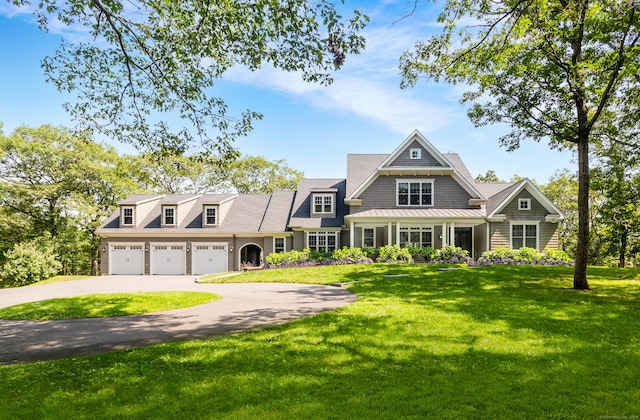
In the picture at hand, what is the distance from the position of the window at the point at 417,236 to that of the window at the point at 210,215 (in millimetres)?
14283

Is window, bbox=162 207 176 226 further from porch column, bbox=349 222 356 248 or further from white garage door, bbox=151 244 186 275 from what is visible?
porch column, bbox=349 222 356 248

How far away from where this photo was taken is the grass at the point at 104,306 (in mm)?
10336

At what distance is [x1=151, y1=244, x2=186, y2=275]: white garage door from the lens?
2712 centimetres

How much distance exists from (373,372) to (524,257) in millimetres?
20883

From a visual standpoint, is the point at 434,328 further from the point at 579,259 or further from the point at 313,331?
the point at 579,259

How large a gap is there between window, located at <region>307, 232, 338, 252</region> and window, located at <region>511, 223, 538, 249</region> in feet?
40.3

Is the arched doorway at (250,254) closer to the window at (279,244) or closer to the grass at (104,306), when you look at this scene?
the window at (279,244)

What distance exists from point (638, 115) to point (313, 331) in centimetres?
1559

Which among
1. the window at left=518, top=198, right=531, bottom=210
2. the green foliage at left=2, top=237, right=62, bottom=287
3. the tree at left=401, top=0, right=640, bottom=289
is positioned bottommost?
the green foliage at left=2, top=237, right=62, bottom=287

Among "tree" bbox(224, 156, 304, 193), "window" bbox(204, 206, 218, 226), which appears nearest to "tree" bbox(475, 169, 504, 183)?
"tree" bbox(224, 156, 304, 193)

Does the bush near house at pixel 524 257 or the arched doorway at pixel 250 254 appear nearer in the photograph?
the bush near house at pixel 524 257

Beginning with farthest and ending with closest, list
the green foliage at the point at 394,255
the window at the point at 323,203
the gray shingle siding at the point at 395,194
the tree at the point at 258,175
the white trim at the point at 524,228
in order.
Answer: the tree at the point at 258,175, the window at the point at 323,203, the gray shingle siding at the point at 395,194, the white trim at the point at 524,228, the green foliage at the point at 394,255

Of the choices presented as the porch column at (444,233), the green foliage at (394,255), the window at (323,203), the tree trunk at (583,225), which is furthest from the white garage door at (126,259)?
the tree trunk at (583,225)

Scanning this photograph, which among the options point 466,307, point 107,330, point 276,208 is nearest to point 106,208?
point 276,208
